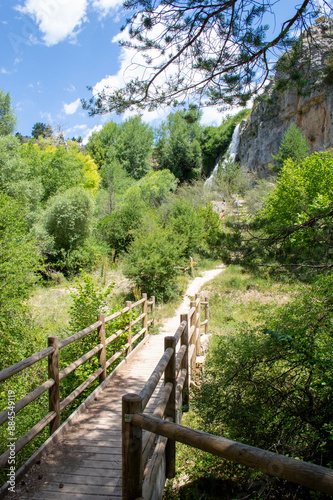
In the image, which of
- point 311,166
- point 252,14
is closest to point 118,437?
point 252,14

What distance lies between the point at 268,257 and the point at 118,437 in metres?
2.59

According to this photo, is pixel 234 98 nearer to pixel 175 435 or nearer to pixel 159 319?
pixel 175 435

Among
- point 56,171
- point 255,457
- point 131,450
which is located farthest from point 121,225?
point 255,457

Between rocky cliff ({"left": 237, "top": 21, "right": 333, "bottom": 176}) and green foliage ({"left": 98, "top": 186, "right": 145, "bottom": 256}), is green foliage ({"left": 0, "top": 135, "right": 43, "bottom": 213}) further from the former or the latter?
rocky cliff ({"left": 237, "top": 21, "right": 333, "bottom": 176})

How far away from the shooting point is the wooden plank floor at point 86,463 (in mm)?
2645

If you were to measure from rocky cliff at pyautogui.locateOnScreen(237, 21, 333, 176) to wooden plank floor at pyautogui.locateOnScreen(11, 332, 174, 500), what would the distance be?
4468 millimetres

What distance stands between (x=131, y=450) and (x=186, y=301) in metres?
13.0

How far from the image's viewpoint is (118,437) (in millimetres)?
3607

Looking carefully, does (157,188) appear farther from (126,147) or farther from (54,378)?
(54,378)

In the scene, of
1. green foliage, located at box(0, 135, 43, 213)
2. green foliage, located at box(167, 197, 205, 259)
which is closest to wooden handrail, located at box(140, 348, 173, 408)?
green foliage, located at box(167, 197, 205, 259)

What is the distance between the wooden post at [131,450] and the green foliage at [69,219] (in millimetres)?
20048

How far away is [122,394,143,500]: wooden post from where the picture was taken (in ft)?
5.56

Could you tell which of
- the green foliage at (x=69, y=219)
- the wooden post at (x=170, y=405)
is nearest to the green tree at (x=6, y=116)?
the green foliage at (x=69, y=219)

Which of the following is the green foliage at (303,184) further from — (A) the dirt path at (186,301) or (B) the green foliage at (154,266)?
(B) the green foliage at (154,266)
